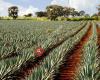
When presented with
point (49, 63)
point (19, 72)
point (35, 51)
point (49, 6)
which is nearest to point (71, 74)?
point (49, 63)

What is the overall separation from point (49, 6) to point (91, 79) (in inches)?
5100

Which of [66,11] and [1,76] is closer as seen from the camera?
[1,76]

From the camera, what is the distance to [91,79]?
286 inches

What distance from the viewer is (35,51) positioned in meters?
13.6

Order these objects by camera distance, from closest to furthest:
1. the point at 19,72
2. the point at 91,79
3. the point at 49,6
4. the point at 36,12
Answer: the point at 91,79, the point at 19,72, the point at 49,6, the point at 36,12

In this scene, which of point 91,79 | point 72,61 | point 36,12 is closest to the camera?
point 91,79

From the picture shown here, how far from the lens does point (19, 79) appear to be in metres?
9.41

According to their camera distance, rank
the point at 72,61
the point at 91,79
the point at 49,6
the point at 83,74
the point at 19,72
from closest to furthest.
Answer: the point at 91,79, the point at 83,74, the point at 19,72, the point at 72,61, the point at 49,6

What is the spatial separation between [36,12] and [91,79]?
149m

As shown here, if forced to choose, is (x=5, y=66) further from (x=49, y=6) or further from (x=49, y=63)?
(x=49, y=6)

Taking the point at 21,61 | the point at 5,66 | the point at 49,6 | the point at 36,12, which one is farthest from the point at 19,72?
the point at 36,12

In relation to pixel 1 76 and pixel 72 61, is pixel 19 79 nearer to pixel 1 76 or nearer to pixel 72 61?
pixel 1 76

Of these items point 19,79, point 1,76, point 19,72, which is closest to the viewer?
point 1,76

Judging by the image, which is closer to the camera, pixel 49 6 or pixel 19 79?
pixel 19 79
